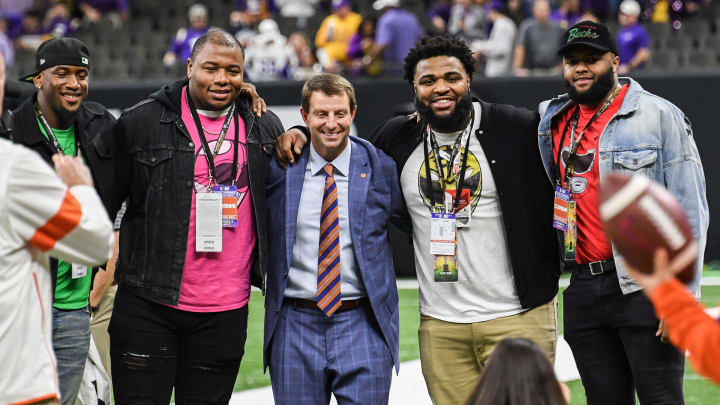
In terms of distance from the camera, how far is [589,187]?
4.68 metres

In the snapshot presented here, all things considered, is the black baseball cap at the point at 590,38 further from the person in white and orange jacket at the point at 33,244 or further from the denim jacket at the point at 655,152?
the person in white and orange jacket at the point at 33,244

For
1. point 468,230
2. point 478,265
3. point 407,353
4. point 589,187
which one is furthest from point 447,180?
point 407,353

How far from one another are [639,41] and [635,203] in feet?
32.9

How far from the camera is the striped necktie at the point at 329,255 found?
4.59m

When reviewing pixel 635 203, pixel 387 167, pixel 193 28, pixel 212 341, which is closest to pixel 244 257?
pixel 212 341

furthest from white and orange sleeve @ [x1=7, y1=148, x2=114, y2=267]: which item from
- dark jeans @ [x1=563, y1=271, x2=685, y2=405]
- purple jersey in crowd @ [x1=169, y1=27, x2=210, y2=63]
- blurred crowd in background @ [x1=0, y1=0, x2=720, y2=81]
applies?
purple jersey in crowd @ [x1=169, y1=27, x2=210, y2=63]

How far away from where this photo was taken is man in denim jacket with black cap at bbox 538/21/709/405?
4555mm

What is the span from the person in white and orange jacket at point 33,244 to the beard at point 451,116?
1.89 m

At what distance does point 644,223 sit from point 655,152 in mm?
1973

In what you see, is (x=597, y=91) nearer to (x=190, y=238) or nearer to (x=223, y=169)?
(x=223, y=169)

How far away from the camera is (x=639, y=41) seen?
12.3m

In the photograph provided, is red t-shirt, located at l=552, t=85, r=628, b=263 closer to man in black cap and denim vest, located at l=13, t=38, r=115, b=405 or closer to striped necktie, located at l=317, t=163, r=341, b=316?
striped necktie, located at l=317, t=163, r=341, b=316

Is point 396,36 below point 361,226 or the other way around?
the other way around

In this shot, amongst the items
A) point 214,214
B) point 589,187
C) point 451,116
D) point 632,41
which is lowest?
point 214,214
